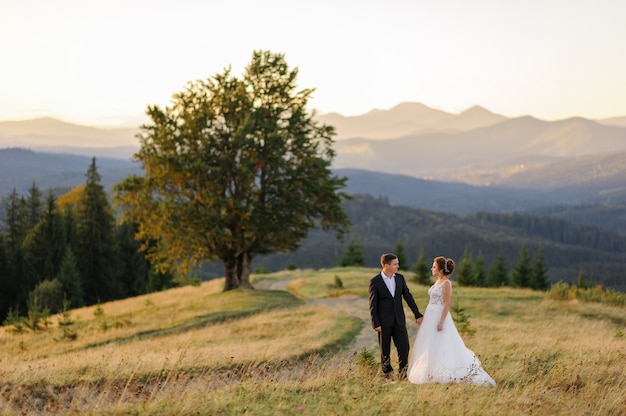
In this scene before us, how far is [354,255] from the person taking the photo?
74.4 metres

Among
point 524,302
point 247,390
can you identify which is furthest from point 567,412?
point 524,302

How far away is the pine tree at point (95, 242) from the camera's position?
197 feet

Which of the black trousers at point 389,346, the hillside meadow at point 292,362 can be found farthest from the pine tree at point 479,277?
the black trousers at point 389,346

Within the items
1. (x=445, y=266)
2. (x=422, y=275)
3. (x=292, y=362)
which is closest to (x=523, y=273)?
(x=422, y=275)

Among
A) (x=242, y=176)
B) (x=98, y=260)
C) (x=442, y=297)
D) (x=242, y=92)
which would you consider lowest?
(x=98, y=260)

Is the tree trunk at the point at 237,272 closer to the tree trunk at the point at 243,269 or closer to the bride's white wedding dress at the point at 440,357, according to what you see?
the tree trunk at the point at 243,269

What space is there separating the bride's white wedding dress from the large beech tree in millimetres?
21104

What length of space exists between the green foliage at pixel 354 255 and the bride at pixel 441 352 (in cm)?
6288

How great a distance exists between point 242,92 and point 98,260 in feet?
122

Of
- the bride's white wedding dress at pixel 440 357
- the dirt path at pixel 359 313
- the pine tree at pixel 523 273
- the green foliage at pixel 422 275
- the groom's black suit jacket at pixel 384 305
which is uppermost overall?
the groom's black suit jacket at pixel 384 305

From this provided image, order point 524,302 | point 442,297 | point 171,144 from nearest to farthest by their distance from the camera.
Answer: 1. point 442,297
2. point 524,302
3. point 171,144

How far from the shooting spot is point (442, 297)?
1076cm

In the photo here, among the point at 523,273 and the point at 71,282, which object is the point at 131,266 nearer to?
Answer: the point at 71,282

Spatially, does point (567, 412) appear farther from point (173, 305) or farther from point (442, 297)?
point (173, 305)
